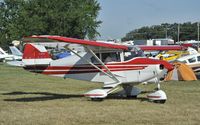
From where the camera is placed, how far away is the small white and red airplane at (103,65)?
15367 millimetres

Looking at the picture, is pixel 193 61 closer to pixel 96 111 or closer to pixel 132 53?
pixel 132 53

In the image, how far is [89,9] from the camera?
8669 cm

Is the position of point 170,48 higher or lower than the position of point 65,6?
lower

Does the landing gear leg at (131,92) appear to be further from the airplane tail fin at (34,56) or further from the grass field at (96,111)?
the airplane tail fin at (34,56)

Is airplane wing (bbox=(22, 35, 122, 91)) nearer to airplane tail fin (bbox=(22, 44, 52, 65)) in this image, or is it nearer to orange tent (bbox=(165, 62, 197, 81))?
airplane tail fin (bbox=(22, 44, 52, 65))

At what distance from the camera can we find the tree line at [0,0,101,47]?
7869cm

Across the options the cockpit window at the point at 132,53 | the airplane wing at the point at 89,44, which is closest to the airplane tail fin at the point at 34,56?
the airplane wing at the point at 89,44

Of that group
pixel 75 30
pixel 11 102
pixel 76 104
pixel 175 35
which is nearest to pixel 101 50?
pixel 76 104

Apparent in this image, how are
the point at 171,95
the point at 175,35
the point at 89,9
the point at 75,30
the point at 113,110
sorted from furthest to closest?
the point at 175,35, the point at 89,9, the point at 75,30, the point at 171,95, the point at 113,110

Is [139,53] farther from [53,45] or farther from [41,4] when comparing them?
[41,4]

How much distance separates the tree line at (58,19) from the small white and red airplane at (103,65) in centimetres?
6102

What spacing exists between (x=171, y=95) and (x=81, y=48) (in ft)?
12.6

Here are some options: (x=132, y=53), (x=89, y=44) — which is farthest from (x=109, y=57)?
(x=89, y=44)

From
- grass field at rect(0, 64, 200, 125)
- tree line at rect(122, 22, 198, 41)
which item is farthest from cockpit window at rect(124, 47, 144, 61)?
tree line at rect(122, 22, 198, 41)
